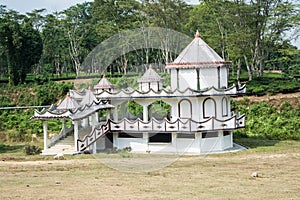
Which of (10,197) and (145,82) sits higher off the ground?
(145,82)

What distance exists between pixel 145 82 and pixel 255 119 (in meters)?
11.6

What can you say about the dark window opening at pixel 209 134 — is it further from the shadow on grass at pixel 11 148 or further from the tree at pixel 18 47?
the tree at pixel 18 47

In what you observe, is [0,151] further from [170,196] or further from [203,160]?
[170,196]

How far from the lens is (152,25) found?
51.7 metres

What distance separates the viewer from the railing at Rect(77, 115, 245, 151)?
29.3m

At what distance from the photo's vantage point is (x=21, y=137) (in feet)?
132

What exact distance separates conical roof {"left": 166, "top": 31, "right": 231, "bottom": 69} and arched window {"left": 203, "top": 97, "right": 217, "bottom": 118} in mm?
2118

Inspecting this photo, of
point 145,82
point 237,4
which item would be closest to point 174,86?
point 145,82

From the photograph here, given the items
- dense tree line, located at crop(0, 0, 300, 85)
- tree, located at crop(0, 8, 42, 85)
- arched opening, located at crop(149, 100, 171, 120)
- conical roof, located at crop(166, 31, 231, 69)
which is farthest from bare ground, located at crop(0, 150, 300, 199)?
tree, located at crop(0, 8, 42, 85)

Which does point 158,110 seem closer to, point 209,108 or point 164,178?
point 209,108

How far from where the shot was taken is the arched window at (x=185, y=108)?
101ft

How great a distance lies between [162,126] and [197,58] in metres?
4.51

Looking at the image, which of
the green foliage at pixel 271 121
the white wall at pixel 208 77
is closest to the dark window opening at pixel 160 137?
the white wall at pixel 208 77

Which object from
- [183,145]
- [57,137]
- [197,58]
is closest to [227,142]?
[183,145]
